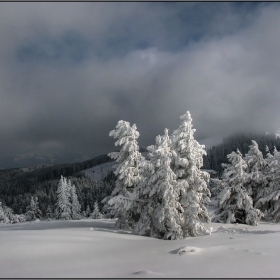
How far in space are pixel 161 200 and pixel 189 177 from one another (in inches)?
125

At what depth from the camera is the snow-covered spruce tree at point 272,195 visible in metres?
29.2

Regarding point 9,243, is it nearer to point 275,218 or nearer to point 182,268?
point 182,268

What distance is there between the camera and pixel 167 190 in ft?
56.9

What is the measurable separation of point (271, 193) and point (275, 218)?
3262mm

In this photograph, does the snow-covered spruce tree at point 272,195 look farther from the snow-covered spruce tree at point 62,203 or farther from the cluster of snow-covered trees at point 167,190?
the snow-covered spruce tree at point 62,203

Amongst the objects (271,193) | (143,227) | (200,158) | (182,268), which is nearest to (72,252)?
(182,268)

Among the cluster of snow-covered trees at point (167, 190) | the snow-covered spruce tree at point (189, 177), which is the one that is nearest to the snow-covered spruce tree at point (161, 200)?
the cluster of snow-covered trees at point (167, 190)

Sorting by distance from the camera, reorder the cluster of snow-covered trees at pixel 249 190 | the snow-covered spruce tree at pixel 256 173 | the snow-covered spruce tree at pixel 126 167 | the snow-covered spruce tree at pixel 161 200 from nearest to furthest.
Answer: the snow-covered spruce tree at pixel 161 200
the snow-covered spruce tree at pixel 126 167
the cluster of snow-covered trees at pixel 249 190
the snow-covered spruce tree at pixel 256 173

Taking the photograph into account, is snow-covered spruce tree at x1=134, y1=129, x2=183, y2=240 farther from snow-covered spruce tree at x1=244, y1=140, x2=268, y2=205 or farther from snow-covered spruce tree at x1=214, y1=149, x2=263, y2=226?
snow-covered spruce tree at x1=244, y1=140, x2=268, y2=205

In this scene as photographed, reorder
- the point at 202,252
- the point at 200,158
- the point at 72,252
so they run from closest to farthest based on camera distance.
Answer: the point at 202,252, the point at 72,252, the point at 200,158

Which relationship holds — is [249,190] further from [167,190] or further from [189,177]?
[167,190]

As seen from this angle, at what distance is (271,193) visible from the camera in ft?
97.4

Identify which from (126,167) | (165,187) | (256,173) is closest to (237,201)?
(256,173)

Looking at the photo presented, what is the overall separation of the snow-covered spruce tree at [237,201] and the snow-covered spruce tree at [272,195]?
4725mm
